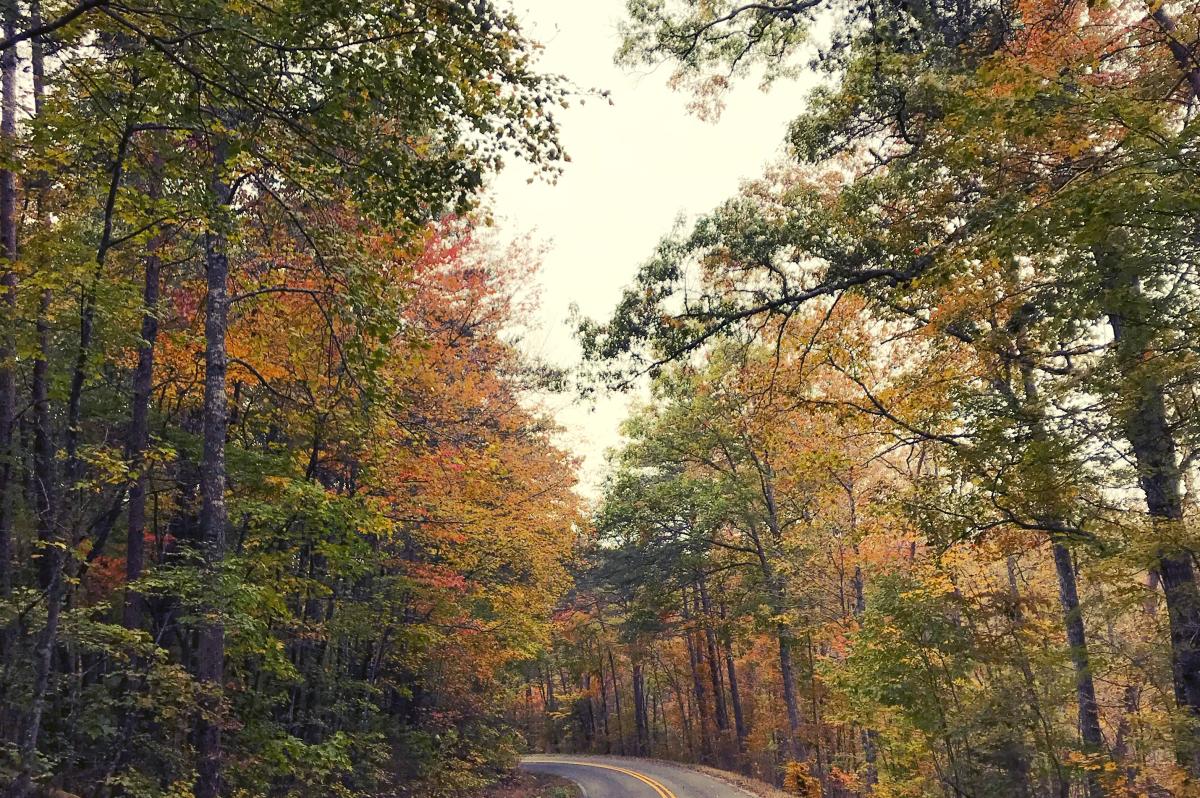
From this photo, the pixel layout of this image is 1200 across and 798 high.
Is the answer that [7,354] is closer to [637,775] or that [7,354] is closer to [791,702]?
[791,702]

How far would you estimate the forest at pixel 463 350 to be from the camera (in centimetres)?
546

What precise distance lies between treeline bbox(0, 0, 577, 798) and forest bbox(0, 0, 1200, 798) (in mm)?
73

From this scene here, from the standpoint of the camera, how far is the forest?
546 cm

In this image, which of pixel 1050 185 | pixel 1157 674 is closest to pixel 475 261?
pixel 1050 185

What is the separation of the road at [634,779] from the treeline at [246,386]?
646 centimetres

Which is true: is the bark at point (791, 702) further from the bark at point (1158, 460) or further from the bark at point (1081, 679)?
the bark at point (1158, 460)

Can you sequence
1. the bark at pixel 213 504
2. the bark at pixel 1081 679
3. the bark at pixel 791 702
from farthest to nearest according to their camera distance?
the bark at pixel 791 702
the bark at pixel 1081 679
the bark at pixel 213 504

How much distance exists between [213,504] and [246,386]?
3.95 m

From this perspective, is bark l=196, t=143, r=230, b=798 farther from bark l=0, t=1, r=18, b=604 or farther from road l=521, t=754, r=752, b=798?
road l=521, t=754, r=752, b=798

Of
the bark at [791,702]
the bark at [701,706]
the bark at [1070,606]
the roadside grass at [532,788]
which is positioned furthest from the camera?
the bark at [701,706]

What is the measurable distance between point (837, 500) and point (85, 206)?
21.0 meters

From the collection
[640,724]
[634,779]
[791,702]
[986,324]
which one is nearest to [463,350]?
[986,324]

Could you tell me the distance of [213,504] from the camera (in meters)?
8.05

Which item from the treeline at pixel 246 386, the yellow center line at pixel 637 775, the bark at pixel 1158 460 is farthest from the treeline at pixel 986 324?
the yellow center line at pixel 637 775
